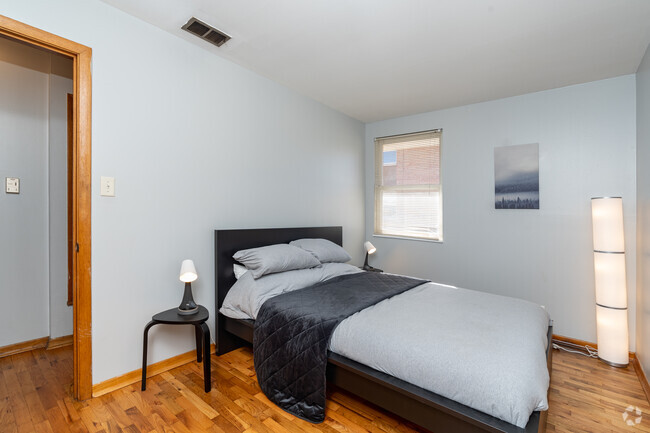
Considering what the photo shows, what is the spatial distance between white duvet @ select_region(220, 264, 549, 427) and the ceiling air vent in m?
1.84

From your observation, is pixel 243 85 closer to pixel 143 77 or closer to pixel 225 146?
pixel 225 146

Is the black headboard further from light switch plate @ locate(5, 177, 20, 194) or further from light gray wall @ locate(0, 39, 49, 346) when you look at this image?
light switch plate @ locate(5, 177, 20, 194)

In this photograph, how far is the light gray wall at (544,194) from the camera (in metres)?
2.79

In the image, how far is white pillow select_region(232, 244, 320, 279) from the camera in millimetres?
2479

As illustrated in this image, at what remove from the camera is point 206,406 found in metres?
1.90

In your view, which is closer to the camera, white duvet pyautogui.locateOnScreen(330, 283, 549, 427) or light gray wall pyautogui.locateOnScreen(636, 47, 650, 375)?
white duvet pyautogui.locateOnScreen(330, 283, 549, 427)

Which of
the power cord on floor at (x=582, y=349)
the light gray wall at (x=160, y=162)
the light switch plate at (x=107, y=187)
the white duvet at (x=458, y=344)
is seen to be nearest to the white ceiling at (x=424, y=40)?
the light gray wall at (x=160, y=162)

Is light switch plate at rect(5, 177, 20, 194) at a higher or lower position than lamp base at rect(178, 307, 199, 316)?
higher

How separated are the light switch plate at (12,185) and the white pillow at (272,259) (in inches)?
70.6

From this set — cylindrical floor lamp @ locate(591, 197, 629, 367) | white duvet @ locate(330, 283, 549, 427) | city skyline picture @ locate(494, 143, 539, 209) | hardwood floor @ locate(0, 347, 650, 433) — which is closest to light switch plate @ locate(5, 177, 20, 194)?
hardwood floor @ locate(0, 347, 650, 433)

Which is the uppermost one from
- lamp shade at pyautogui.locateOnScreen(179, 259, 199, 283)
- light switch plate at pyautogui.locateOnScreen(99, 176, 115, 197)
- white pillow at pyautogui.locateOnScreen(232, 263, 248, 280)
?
light switch plate at pyautogui.locateOnScreen(99, 176, 115, 197)

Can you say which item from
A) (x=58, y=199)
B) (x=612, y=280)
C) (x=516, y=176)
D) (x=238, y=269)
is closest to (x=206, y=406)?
(x=238, y=269)

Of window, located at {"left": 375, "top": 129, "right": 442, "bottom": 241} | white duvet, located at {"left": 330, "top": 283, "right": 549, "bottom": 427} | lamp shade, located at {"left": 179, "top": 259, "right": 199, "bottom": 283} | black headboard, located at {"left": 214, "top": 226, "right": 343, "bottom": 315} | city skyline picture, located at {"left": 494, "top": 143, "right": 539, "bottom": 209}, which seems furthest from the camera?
window, located at {"left": 375, "top": 129, "right": 442, "bottom": 241}

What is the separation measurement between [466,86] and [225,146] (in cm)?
234
